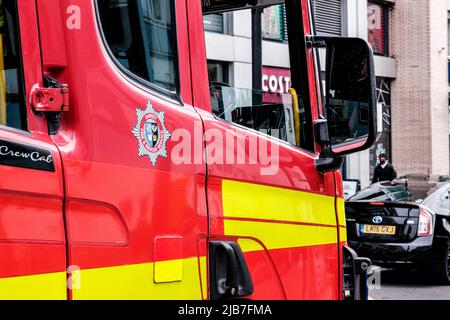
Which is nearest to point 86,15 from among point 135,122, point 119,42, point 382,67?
point 119,42

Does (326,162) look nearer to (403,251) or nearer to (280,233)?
(280,233)

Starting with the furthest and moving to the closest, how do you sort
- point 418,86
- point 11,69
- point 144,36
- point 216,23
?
point 418,86 → point 216,23 → point 144,36 → point 11,69

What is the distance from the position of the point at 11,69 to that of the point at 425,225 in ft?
27.5

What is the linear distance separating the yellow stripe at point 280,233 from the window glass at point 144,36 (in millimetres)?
579

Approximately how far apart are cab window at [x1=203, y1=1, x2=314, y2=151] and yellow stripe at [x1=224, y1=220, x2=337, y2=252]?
392 millimetres

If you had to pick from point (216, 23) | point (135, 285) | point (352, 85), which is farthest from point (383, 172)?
point (135, 285)

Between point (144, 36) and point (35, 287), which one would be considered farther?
point (144, 36)

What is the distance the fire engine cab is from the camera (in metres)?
2.06

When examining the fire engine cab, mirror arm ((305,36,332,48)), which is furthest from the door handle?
mirror arm ((305,36,332,48))

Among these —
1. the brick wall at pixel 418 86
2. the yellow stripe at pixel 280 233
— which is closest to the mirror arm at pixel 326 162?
the yellow stripe at pixel 280 233

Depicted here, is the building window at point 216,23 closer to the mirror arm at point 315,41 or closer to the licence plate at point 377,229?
the mirror arm at point 315,41

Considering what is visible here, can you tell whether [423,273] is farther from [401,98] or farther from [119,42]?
[401,98]

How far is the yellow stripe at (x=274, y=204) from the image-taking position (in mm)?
2723

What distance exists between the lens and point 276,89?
10.8 ft
